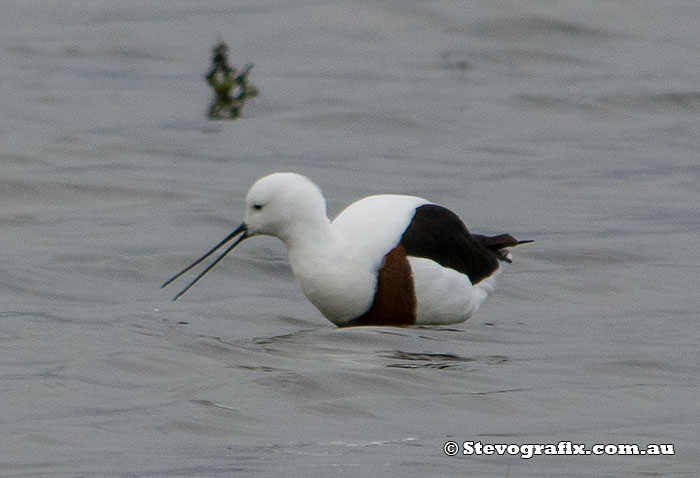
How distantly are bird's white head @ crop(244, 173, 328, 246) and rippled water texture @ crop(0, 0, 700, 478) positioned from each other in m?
0.54

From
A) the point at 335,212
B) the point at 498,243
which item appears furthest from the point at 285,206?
the point at 335,212

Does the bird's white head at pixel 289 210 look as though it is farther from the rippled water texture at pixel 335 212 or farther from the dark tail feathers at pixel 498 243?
the dark tail feathers at pixel 498 243

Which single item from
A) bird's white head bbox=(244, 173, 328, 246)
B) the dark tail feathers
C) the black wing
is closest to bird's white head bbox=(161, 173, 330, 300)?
bird's white head bbox=(244, 173, 328, 246)

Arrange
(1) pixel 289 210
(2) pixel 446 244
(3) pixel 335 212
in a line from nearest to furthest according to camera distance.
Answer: (1) pixel 289 210
(2) pixel 446 244
(3) pixel 335 212

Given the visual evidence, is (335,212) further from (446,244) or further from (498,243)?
(446,244)

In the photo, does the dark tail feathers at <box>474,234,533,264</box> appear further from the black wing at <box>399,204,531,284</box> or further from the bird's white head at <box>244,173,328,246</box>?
the bird's white head at <box>244,173,328,246</box>

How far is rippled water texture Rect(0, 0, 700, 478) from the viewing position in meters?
5.75

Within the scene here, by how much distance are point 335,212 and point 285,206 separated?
3681 millimetres

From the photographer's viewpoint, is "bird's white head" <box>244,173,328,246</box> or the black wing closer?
"bird's white head" <box>244,173,328,246</box>

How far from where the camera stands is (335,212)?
35.8ft

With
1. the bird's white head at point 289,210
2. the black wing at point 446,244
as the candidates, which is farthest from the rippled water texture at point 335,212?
the bird's white head at point 289,210

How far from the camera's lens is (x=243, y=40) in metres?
16.9

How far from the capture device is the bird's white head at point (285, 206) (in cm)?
721

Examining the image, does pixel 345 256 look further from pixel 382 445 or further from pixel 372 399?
pixel 382 445
